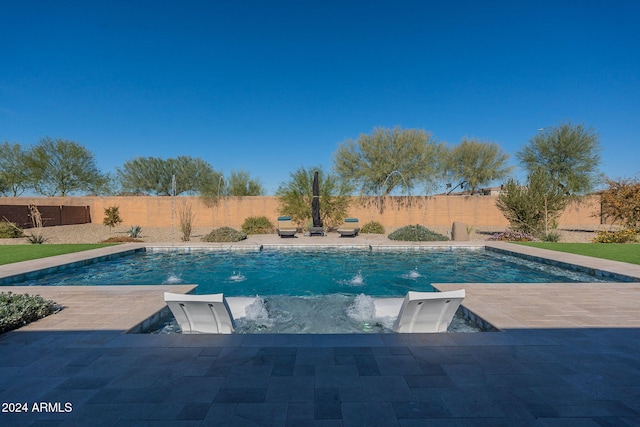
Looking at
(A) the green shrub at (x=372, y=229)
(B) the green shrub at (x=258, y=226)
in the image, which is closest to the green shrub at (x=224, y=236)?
(B) the green shrub at (x=258, y=226)

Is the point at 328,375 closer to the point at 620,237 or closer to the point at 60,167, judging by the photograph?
the point at 620,237

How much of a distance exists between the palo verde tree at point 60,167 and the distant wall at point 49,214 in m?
6.34

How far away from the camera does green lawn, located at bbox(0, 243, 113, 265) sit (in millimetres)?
7016

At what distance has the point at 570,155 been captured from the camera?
17188mm

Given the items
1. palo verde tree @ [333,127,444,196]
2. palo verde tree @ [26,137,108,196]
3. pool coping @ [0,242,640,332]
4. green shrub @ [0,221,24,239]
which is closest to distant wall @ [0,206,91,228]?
green shrub @ [0,221,24,239]

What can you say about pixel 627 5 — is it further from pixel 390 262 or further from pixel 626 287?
pixel 390 262

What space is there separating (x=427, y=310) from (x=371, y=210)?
13828mm

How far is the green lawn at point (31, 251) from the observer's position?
7.02 meters

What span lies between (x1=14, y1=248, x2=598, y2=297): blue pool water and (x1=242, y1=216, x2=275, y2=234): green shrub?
5140mm

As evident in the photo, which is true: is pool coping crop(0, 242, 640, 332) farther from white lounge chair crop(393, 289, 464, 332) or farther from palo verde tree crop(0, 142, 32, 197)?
palo verde tree crop(0, 142, 32, 197)

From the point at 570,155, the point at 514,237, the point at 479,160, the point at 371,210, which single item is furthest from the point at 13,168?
the point at 570,155

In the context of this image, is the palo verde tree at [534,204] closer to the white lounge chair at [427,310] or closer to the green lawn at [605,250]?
the green lawn at [605,250]

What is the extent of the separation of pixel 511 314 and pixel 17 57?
53.4ft

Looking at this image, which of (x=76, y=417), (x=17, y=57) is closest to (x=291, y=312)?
(x=76, y=417)
